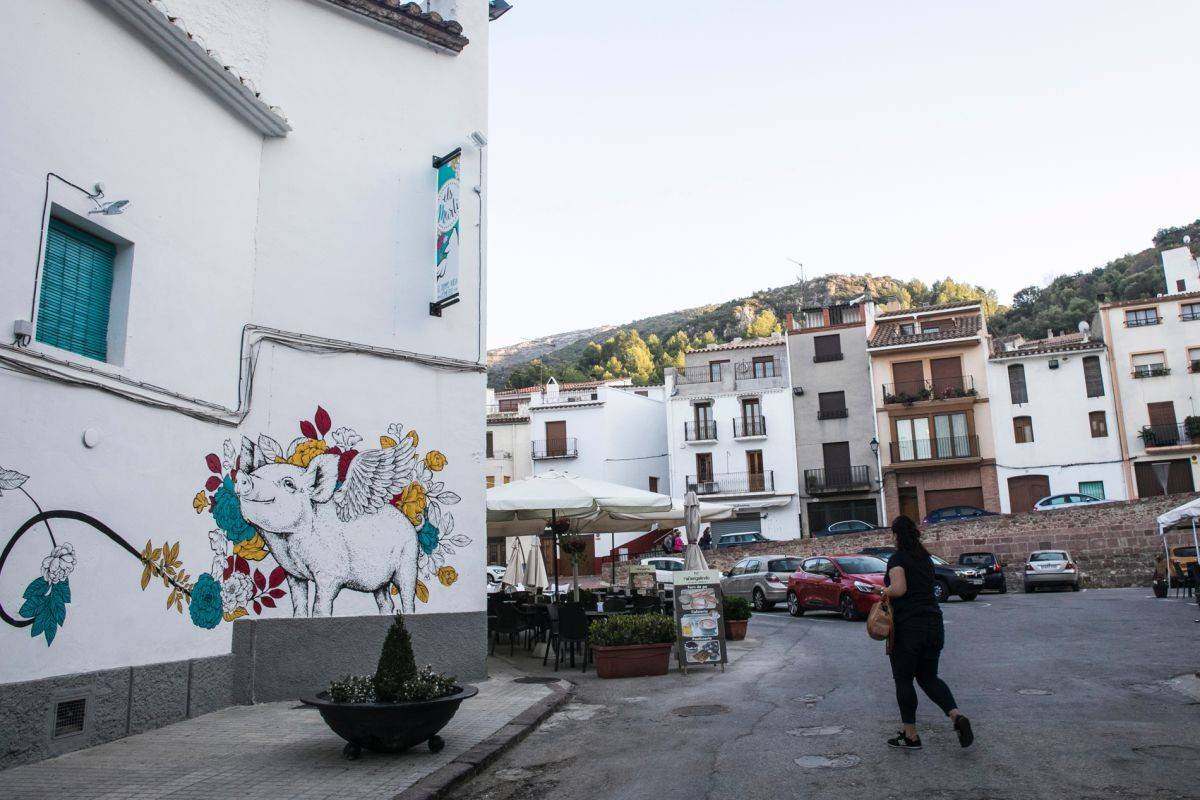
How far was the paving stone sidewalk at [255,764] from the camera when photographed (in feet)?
20.1

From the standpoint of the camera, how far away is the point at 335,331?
1087 cm

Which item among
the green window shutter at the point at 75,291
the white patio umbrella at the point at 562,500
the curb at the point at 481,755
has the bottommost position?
the curb at the point at 481,755

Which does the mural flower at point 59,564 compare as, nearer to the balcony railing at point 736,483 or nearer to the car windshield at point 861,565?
the car windshield at point 861,565

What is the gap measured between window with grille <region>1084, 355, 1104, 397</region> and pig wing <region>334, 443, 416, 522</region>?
3792 cm

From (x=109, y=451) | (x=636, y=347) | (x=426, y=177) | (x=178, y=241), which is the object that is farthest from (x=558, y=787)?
(x=636, y=347)

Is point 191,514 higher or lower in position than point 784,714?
higher

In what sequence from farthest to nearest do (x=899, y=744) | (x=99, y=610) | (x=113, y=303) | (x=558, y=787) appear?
(x=113, y=303), (x=99, y=610), (x=899, y=744), (x=558, y=787)

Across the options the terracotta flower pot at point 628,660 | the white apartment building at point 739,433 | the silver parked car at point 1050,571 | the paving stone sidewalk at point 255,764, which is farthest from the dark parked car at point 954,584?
the white apartment building at point 739,433

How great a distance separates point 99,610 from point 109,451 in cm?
138

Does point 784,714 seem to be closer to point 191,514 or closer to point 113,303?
point 191,514

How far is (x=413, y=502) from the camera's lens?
1101 centimetres

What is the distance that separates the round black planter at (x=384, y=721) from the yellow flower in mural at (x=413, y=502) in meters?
3.89

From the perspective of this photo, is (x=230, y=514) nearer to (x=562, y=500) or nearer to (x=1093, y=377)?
(x=562, y=500)

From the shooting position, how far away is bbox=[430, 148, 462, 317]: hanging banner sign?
1135 centimetres
